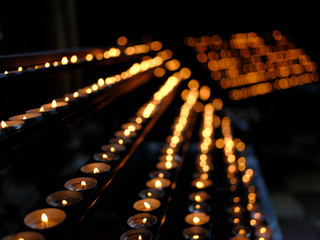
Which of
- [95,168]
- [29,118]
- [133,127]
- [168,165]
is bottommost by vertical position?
[168,165]

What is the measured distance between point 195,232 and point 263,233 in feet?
1.79

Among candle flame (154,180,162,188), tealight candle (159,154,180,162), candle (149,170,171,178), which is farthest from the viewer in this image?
tealight candle (159,154,180,162)

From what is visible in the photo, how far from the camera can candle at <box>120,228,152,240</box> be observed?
4.18 ft

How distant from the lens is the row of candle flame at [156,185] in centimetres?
131

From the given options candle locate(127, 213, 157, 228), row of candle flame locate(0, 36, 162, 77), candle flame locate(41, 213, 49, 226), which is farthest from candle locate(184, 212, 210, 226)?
row of candle flame locate(0, 36, 162, 77)

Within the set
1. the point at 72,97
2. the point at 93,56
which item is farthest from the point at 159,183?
the point at 93,56

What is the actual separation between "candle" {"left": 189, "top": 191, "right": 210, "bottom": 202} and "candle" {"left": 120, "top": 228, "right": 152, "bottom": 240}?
0.61 m

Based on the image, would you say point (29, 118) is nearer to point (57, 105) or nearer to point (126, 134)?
point (57, 105)

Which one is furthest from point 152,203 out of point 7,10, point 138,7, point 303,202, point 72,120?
point 138,7

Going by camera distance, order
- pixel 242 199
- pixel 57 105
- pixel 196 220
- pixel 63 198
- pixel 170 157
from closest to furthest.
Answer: pixel 63 198, pixel 196 220, pixel 57 105, pixel 170 157, pixel 242 199

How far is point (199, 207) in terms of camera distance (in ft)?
5.76

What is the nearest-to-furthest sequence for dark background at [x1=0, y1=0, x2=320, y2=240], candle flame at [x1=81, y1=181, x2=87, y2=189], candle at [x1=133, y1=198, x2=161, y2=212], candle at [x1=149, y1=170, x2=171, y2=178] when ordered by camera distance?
candle flame at [x1=81, y1=181, x2=87, y2=189] → candle at [x1=133, y1=198, x2=161, y2=212] → candle at [x1=149, y1=170, x2=171, y2=178] → dark background at [x1=0, y1=0, x2=320, y2=240]

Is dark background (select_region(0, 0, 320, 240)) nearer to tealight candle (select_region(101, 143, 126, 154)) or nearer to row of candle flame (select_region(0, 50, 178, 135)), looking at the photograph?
row of candle flame (select_region(0, 50, 178, 135))

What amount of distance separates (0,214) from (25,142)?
1.65 metres
